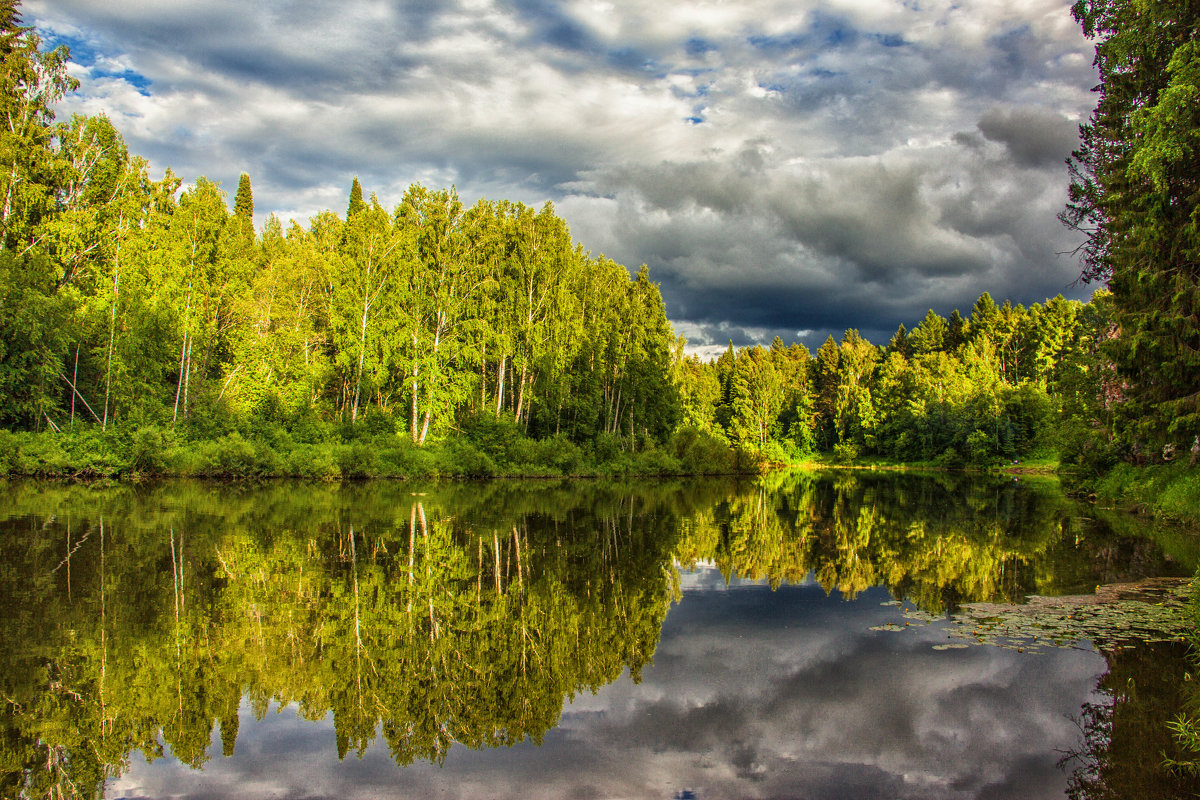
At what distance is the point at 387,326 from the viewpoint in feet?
132

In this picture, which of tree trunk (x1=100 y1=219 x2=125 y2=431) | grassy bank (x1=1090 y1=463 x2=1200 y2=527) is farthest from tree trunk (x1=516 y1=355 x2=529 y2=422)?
grassy bank (x1=1090 y1=463 x2=1200 y2=527)

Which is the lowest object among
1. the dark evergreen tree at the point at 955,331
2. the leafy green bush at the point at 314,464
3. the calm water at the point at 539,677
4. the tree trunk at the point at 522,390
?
the calm water at the point at 539,677

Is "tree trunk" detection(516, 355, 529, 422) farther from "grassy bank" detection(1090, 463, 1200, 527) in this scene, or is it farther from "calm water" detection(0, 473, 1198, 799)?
"grassy bank" detection(1090, 463, 1200, 527)

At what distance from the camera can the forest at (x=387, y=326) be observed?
18141 millimetres

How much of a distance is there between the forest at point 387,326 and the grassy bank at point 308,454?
129mm

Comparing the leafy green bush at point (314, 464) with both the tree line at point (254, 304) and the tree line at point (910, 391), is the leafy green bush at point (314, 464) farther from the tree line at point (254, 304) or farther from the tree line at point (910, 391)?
the tree line at point (910, 391)

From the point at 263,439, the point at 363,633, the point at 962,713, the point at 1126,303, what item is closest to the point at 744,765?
the point at 962,713

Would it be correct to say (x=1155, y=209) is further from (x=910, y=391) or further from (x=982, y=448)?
(x=910, y=391)

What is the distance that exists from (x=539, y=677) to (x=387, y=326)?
35.2 m

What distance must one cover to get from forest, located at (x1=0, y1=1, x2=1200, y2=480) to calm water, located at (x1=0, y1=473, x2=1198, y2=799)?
31.7 feet

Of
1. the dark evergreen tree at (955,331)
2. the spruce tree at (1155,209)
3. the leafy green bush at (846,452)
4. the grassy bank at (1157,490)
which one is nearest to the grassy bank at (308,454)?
the grassy bank at (1157,490)

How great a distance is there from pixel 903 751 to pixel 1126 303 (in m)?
19.3

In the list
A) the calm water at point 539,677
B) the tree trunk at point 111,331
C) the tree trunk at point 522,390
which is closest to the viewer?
the calm water at point 539,677

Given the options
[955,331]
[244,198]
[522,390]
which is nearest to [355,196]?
[244,198]
